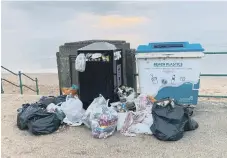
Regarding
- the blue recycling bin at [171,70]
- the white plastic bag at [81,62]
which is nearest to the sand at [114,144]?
the blue recycling bin at [171,70]

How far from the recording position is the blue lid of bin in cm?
497

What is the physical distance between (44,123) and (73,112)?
0.48 m

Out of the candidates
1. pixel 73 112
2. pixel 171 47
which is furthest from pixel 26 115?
pixel 171 47

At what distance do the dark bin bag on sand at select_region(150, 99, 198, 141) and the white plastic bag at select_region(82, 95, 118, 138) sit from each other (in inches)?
22.4

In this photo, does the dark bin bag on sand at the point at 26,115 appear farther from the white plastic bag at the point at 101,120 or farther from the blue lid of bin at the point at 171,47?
the blue lid of bin at the point at 171,47

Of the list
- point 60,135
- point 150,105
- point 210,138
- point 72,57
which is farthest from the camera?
point 72,57

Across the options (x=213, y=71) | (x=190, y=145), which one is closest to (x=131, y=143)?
(x=190, y=145)

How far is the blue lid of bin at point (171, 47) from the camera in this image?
16.3 ft

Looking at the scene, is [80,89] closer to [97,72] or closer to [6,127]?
[97,72]

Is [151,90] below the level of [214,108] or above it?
above

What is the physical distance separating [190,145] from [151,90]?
57.8 inches

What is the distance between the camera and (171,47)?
516cm

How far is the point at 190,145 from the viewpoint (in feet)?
13.1

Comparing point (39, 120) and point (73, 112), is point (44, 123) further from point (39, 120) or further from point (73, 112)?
point (73, 112)
